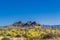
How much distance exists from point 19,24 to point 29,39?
62.8 meters

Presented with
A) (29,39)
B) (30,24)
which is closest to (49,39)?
(29,39)

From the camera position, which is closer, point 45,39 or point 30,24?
point 45,39

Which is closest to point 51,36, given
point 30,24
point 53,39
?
point 53,39

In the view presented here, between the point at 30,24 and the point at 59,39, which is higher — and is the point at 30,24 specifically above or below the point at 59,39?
above

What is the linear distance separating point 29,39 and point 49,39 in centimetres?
373

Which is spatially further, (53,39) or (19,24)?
(19,24)

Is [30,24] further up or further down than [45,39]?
further up

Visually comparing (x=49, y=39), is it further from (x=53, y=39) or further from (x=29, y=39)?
(x=29, y=39)

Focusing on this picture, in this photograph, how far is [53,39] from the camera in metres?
44.4

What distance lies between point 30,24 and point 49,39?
6083 centimetres

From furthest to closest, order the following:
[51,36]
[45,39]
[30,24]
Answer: [30,24] < [51,36] < [45,39]

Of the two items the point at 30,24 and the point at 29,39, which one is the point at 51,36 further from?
the point at 30,24

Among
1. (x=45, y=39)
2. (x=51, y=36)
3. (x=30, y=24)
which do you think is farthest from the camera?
(x=30, y=24)

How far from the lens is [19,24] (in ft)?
351
